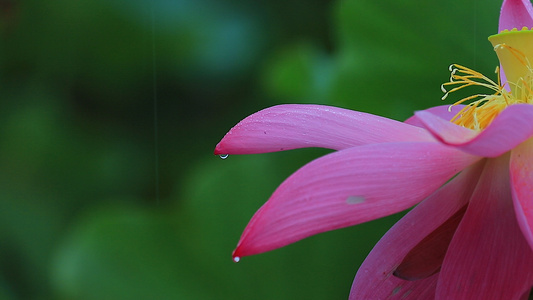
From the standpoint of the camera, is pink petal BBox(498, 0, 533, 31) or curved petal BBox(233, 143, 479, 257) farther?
pink petal BBox(498, 0, 533, 31)

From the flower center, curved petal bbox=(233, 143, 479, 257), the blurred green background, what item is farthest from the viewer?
the blurred green background

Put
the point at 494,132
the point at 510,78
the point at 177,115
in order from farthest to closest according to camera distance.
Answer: the point at 177,115
the point at 510,78
the point at 494,132

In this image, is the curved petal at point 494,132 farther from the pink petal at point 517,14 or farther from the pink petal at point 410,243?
the pink petal at point 517,14

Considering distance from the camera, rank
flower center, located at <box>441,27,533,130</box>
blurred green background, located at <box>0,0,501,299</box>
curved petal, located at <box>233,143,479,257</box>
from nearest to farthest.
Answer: curved petal, located at <box>233,143,479,257</box>
flower center, located at <box>441,27,533,130</box>
blurred green background, located at <box>0,0,501,299</box>

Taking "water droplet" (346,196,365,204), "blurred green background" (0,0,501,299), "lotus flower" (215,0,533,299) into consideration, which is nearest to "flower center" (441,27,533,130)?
"lotus flower" (215,0,533,299)

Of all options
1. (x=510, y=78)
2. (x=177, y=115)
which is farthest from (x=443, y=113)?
(x=177, y=115)

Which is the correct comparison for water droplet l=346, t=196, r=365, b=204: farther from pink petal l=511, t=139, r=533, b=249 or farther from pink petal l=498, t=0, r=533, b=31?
pink petal l=498, t=0, r=533, b=31

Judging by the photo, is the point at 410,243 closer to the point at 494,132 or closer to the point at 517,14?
the point at 494,132

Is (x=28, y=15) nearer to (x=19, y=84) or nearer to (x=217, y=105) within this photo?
(x=19, y=84)

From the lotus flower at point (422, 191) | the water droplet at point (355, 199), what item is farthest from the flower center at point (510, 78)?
the water droplet at point (355, 199)
